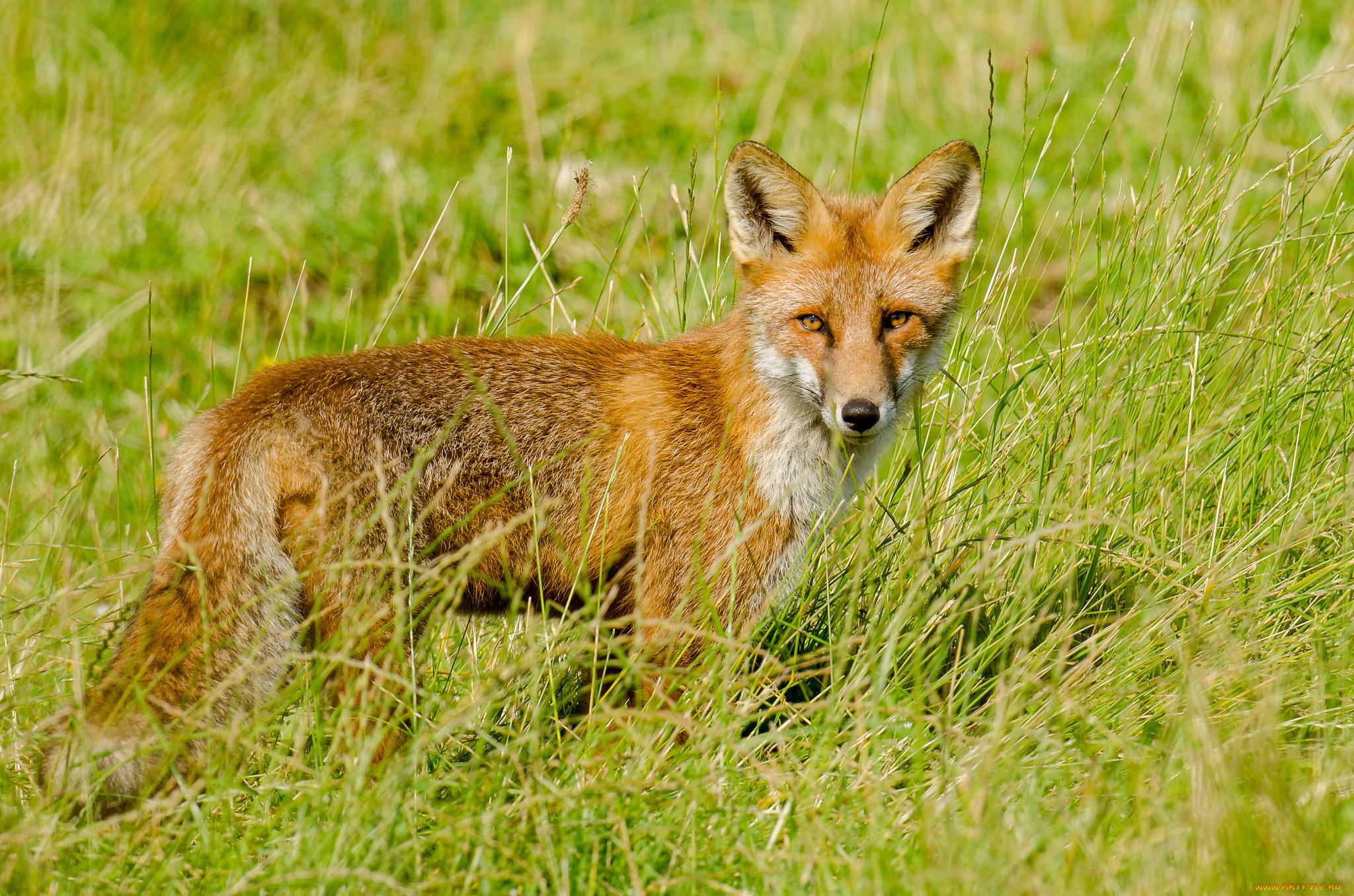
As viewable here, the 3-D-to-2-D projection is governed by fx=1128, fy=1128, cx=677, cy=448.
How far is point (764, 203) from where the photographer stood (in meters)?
4.25

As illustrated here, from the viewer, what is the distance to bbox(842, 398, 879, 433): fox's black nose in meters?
3.70

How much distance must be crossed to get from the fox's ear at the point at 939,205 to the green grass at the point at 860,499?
332 millimetres

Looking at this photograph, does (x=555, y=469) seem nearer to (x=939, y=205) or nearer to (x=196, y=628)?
(x=196, y=628)

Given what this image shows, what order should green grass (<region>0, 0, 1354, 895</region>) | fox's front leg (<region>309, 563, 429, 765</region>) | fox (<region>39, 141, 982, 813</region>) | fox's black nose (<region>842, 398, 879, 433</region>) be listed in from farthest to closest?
fox's black nose (<region>842, 398, 879, 433</region>) → fox (<region>39, 141, 982, 813</region>) → fox's front leg (<region>309, 563, 429, 765</region>) → green grass (<region>0, 0, 1354, 895</region>)

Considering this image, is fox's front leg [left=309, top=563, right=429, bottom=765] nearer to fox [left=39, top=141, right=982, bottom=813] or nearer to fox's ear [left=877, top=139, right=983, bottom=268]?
fox [left=39, top=141, right=982, bottom=813]

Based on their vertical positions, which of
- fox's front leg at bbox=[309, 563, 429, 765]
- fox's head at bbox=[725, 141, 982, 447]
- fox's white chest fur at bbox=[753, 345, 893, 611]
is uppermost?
fox's head at bbox=[725, 141, 982, 447]

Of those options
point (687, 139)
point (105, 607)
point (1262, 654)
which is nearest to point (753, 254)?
point (1262, 654)

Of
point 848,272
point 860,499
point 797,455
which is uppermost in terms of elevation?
point 848,272

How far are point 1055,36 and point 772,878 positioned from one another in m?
8.05

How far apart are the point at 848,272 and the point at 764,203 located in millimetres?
443

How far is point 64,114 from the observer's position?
8.18 m

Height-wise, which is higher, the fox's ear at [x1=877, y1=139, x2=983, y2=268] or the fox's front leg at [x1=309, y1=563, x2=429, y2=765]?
the fox's ear at [x1=877, y1=139, x2=983, y2=268]

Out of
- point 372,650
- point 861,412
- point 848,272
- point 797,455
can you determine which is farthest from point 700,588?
point 848,272

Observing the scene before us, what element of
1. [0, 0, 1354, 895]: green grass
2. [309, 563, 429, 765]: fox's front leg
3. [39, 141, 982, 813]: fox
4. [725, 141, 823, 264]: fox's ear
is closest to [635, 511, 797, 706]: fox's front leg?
[39, 141, 982, 813]: fox
